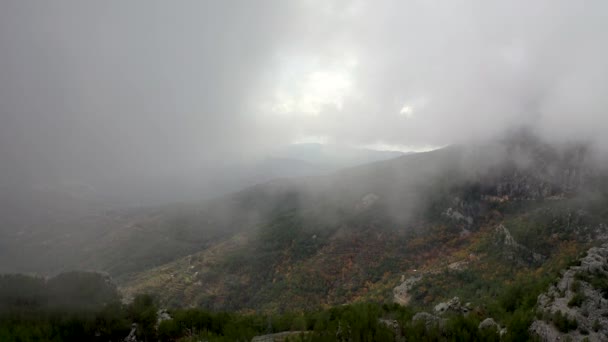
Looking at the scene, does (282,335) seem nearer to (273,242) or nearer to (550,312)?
(550,312)

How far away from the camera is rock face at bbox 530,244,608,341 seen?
20.3m

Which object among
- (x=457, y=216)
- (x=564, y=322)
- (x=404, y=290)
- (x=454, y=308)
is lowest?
(x=404, y=290)

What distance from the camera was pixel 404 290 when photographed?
3012 inches

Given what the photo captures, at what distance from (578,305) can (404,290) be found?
187ft

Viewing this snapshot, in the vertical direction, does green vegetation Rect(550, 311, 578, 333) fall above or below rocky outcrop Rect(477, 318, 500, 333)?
above

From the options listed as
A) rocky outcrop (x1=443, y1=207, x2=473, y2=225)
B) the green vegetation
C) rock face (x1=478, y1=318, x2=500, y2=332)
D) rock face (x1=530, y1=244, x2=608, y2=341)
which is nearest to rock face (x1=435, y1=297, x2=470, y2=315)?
rock face (x1=530, y1=244, x2=608, y2=341)

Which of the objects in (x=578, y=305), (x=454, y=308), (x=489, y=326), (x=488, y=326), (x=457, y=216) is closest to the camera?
(x=489, y=326)

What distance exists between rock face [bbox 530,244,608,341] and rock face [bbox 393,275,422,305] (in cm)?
4761

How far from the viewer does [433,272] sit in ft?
263

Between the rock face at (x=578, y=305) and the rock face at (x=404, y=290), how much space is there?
47608 millimetres

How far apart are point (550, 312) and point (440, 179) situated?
12805cm

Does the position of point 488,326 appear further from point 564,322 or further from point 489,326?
point 564,322

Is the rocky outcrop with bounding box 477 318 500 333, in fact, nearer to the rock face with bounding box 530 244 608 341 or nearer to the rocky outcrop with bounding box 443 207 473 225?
the rock face with bounding box 530 244 608 341

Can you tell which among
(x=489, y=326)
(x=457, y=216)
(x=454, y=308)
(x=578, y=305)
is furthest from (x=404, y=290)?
(x=489, y=326)
